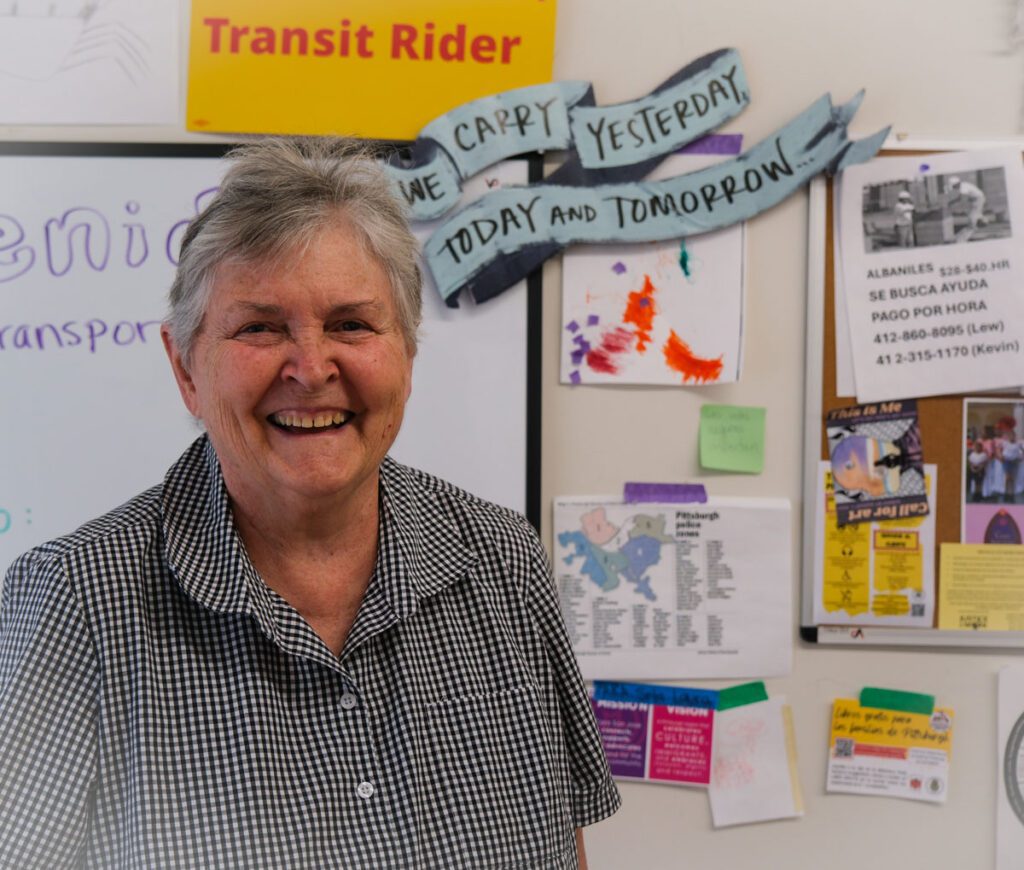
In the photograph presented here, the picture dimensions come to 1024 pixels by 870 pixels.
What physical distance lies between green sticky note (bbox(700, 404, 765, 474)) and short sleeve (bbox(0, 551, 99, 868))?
0.89m

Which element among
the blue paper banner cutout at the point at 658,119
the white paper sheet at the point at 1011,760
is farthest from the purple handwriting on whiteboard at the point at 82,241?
the white paper sheet at the point at 1011,760

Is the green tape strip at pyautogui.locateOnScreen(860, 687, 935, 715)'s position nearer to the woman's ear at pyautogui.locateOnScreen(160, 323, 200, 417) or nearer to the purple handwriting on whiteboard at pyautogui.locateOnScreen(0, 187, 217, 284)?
the woman's ear at pyautogui.locateOnScreen(160, 323, 200, 417)

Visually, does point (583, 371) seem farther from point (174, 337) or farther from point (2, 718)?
point (2, 718)

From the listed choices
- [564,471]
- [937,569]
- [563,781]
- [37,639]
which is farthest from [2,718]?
[937,569]

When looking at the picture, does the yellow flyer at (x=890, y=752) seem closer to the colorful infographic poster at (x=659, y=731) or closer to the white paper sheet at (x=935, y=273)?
the colorful infographic poster at (x=659, y=731)

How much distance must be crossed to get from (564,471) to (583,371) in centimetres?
14

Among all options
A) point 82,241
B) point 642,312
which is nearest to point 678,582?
point 642,312

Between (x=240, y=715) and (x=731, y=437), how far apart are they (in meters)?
0.84

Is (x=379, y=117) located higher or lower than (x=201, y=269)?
higher

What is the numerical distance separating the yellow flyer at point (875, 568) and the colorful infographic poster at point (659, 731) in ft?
0.73

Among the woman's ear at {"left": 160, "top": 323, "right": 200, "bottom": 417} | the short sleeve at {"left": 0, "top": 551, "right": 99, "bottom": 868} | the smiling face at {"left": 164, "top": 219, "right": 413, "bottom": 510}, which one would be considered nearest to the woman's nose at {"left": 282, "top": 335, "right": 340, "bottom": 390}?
the smiling face at {"left": 164, "top": 219, "right": 413, "bottom": 510}

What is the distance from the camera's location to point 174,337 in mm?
963

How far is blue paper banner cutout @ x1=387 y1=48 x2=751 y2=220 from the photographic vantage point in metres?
1.45

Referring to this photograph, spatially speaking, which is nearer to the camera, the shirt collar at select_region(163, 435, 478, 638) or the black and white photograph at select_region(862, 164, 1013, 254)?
the shirt collar at select_region(163, 435, 478, 638)
